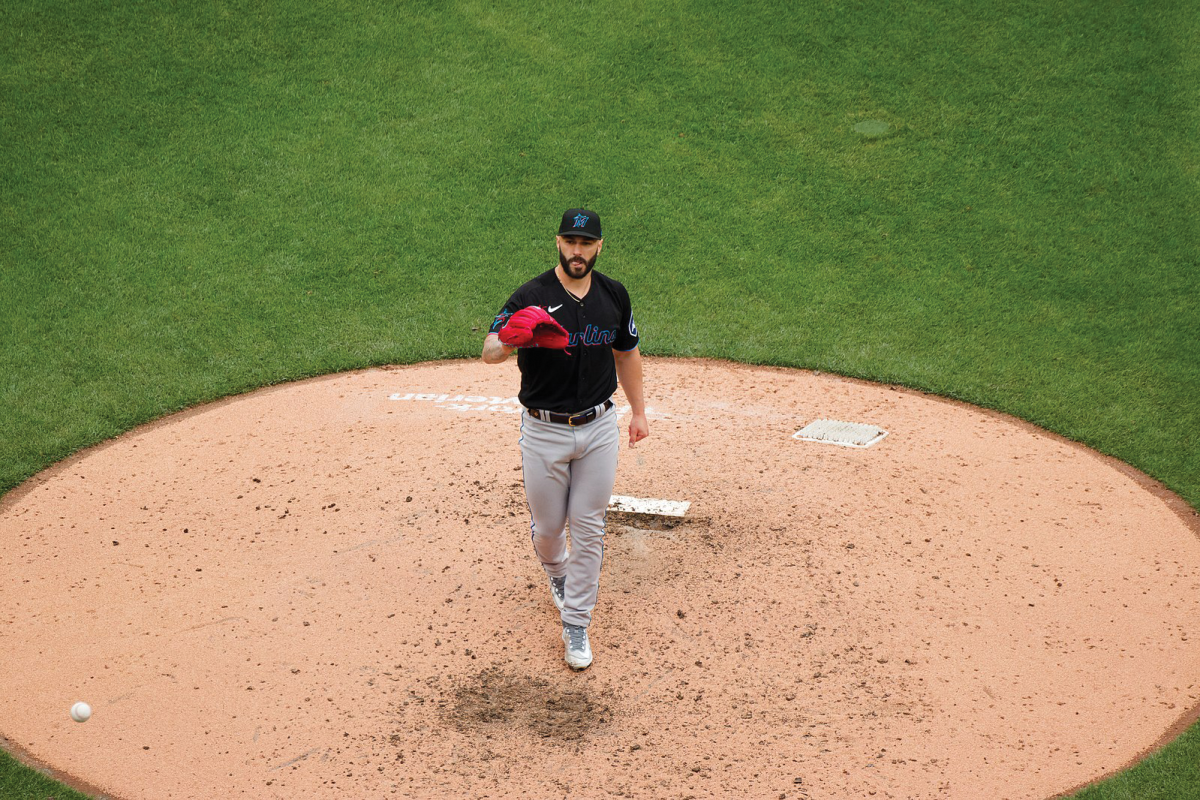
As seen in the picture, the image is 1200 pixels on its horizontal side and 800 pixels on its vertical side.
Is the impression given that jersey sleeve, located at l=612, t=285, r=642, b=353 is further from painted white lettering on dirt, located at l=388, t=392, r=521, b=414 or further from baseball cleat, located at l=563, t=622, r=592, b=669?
painted white lettering on dirt, located at l=388, t=392, r=521, b=414

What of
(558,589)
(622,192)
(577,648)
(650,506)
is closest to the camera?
(577,648)

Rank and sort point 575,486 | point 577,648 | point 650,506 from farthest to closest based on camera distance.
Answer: point 650,506
point 577,648
point 575,486

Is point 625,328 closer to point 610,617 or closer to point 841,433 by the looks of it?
point 610,617

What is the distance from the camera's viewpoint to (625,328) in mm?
5223

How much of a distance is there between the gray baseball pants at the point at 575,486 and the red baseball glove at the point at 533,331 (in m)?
0.48

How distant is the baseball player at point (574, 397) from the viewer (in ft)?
16.1

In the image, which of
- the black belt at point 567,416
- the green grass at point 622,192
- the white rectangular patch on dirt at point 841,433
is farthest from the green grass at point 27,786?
the white rectangular patch on dirt at point 841,433

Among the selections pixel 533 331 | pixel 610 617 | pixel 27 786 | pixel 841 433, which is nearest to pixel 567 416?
pixel 533 331

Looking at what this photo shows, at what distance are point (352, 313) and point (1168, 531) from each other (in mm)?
7307

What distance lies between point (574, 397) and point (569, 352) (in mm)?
219

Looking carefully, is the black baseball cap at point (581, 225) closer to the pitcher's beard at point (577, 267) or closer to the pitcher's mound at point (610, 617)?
the pitcher's beard at point (577, 267)

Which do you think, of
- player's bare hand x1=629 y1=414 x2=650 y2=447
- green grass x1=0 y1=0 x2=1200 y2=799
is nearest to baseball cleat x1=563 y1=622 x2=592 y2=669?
player's bare hand x1=629 y1=414 x2=650 y2=447

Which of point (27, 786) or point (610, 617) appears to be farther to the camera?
point (610, 617)

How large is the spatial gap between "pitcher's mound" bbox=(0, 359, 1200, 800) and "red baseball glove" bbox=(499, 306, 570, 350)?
1.76m
